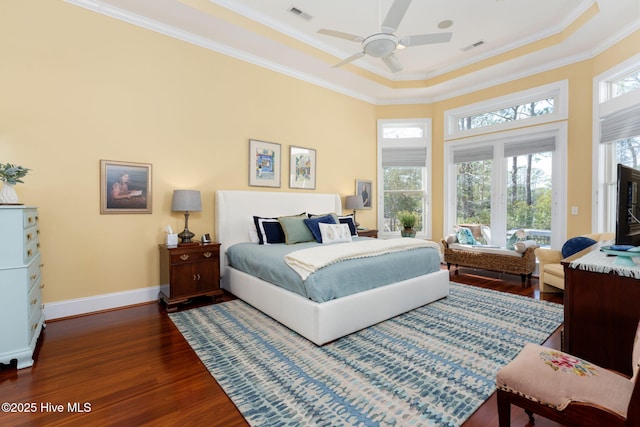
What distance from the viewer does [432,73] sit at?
5543mm

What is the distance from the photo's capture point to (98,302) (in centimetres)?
325

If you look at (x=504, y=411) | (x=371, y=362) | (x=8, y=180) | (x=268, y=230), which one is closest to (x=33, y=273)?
(x=8, y=180)

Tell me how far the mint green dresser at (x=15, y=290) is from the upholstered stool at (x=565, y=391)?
3.06 m

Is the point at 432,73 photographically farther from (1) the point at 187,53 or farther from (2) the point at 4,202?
(2) the point at 4,202

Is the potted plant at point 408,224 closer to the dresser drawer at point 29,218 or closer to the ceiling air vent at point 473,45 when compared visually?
the ceiling air vent at point 473,45

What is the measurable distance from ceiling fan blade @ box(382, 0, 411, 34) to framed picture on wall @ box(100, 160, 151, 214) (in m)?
3.04

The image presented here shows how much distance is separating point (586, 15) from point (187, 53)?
16.4 feet

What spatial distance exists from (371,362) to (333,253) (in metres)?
0.98

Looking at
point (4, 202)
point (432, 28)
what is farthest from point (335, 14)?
point (4, 202)

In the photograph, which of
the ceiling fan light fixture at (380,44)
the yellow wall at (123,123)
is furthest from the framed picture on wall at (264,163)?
the ceiling fan light fixture at (380,44)

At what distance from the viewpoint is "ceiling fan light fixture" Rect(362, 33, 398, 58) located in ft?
9.15

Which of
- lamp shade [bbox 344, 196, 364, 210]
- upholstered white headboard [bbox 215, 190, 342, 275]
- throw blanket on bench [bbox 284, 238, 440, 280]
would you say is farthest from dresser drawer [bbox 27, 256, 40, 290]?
lamp shade [bbox 344, 196, 364, 210]

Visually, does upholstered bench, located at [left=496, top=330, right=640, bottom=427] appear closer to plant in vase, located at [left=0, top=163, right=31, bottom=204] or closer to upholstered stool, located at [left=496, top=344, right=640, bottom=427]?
upholstered stool, located at [left=496, top=344, right=640, bottom=427]

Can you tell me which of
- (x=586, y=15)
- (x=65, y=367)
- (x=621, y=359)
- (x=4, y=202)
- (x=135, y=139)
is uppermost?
(x=586, y=15)
